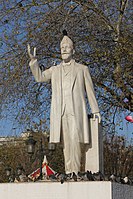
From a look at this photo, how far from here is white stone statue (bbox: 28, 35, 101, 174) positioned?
10031 mm

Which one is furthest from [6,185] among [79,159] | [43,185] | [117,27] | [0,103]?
[117,27]

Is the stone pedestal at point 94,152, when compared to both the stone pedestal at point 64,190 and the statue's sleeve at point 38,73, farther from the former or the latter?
the statue's sleeve at point 38,73

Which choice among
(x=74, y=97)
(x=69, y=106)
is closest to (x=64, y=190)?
(x=69, y=106)

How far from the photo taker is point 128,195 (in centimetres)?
962

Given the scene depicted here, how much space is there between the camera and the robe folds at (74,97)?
10.1 meters

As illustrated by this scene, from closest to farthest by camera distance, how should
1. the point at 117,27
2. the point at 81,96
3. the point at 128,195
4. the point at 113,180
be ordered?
the point at 113,180, the point at 128,195, the point at 81,96, the point at 117,27

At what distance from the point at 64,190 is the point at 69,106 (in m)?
1.84

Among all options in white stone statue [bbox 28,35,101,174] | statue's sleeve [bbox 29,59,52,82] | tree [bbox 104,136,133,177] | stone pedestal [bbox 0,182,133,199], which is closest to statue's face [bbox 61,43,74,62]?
white stone statue [bbox 28,35,101,174]

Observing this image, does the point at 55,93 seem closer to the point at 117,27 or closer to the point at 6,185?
the point at 6,185

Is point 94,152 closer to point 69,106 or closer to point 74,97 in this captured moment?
point 69,106

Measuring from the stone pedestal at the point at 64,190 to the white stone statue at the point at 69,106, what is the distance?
1.05 meters

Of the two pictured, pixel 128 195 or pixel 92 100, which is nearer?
pixel 128 195

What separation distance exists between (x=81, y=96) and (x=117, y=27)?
4.90 m

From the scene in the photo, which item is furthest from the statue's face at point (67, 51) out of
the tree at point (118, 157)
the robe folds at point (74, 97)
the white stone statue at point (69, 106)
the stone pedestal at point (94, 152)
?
the tree at point (118, 157)
